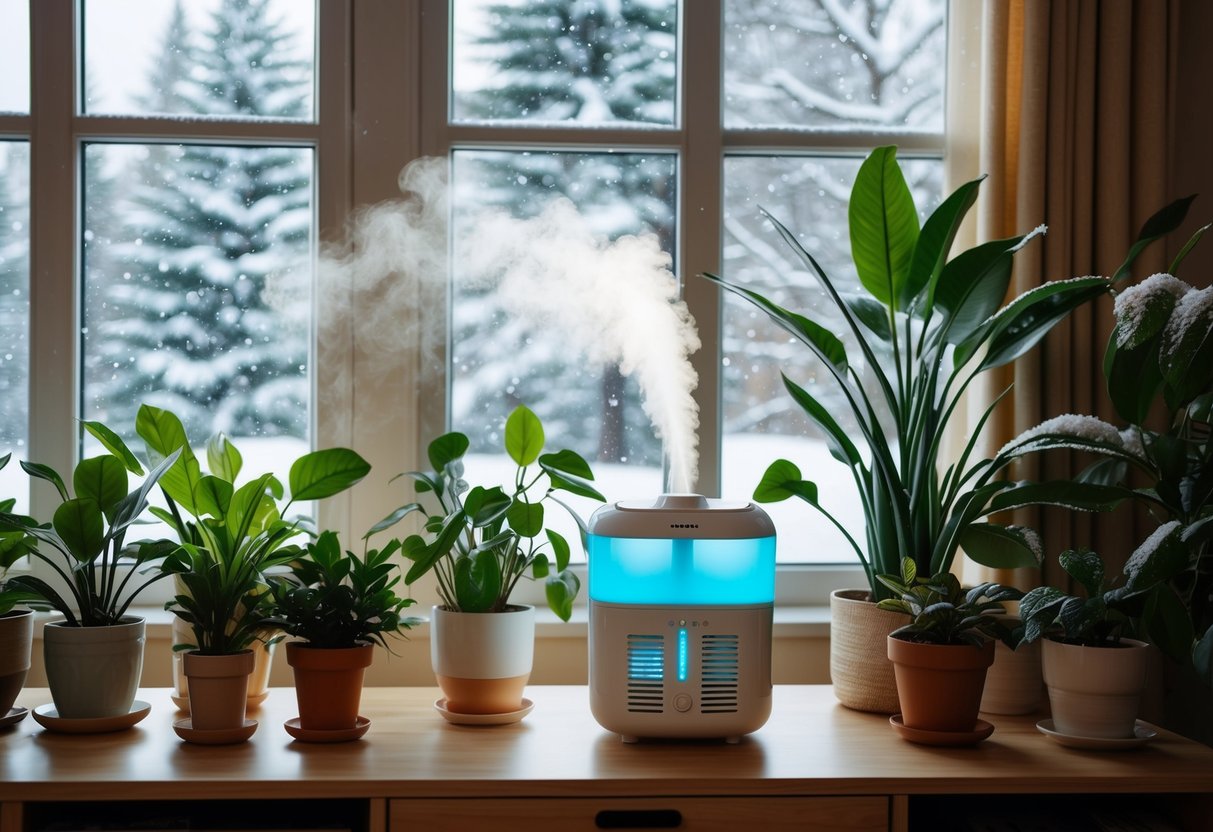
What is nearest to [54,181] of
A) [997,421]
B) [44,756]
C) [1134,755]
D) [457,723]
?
[44,756]

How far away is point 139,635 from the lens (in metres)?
1.65

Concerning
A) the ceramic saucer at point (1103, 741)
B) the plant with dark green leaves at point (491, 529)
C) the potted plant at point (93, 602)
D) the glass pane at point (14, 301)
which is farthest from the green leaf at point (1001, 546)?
the glass pane at point (14, 301)

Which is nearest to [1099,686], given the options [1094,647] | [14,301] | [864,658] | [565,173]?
[1094,647]

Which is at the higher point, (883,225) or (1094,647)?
(883,225)

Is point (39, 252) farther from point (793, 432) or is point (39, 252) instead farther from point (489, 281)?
point (793, 432)

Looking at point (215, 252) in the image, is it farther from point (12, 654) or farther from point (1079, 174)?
point (1079, 174)

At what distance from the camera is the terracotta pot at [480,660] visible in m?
1.69

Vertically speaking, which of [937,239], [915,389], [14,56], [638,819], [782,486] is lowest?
[638,819]

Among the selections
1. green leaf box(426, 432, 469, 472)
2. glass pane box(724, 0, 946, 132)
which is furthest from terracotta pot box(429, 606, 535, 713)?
glass pane box(724, 0, 946, 132)

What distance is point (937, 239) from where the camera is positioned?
1762mm

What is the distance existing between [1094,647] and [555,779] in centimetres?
85

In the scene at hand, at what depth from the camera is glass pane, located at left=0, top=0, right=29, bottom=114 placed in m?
2.07

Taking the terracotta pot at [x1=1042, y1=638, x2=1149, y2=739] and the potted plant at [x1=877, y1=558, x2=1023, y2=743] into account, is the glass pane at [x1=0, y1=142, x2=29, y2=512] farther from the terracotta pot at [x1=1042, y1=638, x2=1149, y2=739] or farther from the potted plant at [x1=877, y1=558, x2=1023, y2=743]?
the terracotta pot at [x1=1042, y1=638, x2=1149, y2=739]

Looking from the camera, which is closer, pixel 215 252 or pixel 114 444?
pixel 114 444
